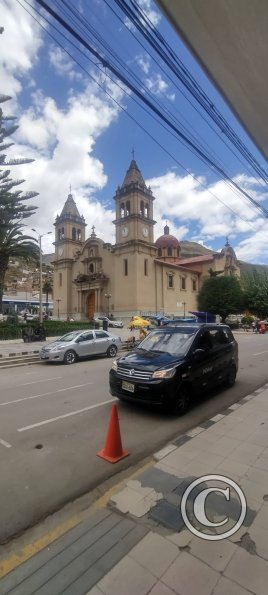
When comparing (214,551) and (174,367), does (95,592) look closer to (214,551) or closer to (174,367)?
(214,551)

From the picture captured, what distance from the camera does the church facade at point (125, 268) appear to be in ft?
155

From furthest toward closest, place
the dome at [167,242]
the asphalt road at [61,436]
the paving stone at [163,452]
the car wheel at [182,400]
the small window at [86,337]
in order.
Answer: the dome at [167,242]
the small window at [86,337]
the car wheel at [182,400]
the paving stone at [163,452]
the asphalt road at [61,436]

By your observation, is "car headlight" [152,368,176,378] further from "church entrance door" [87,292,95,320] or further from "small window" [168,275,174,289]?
"church entrance door" [87,292,95,320]

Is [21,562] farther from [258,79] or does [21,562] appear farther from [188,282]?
[188,282]

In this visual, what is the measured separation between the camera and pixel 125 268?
47781 mm

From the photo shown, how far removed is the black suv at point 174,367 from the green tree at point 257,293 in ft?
109

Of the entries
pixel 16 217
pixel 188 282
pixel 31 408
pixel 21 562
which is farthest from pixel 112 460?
pixel 188 282

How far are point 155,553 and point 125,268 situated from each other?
45.6 meters

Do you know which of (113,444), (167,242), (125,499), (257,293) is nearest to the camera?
(125,499)

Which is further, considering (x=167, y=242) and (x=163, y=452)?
(x=167, y=242)

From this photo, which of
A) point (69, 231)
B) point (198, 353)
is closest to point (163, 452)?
point (198, 353)

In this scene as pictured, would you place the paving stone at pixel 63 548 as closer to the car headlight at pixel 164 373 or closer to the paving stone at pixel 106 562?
the paving stone at pixel 106 562

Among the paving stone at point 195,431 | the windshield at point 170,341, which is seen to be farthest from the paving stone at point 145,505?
the windshield at point 170,341

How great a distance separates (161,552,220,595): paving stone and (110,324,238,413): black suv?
3.35m
